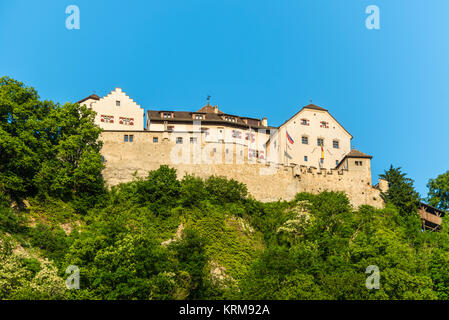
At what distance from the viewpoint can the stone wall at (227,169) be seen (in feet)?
178

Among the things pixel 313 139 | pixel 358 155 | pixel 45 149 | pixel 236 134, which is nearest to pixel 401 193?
pixel 358 155

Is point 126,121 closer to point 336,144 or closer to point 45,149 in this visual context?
point 45,149

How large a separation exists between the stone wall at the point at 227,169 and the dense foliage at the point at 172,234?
1.61 m

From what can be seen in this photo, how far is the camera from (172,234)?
46.2m

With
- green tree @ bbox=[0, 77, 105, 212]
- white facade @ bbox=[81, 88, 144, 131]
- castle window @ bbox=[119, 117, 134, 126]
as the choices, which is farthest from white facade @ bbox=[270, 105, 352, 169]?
green tree @ bbox=[0, 77, 105, 212]

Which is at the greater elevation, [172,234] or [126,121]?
[126,121]

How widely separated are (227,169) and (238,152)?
2342mm

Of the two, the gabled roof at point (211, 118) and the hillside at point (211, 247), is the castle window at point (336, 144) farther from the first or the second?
the hillside at point (211, 247)

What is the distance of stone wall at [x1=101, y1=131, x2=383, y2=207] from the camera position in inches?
2138

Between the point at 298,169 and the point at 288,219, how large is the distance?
874 centimetres

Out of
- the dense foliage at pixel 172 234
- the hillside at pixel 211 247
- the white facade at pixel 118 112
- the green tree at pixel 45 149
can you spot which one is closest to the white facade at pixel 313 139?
the dense foliage at pixel 172 234

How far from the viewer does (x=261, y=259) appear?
4416 centimetres
